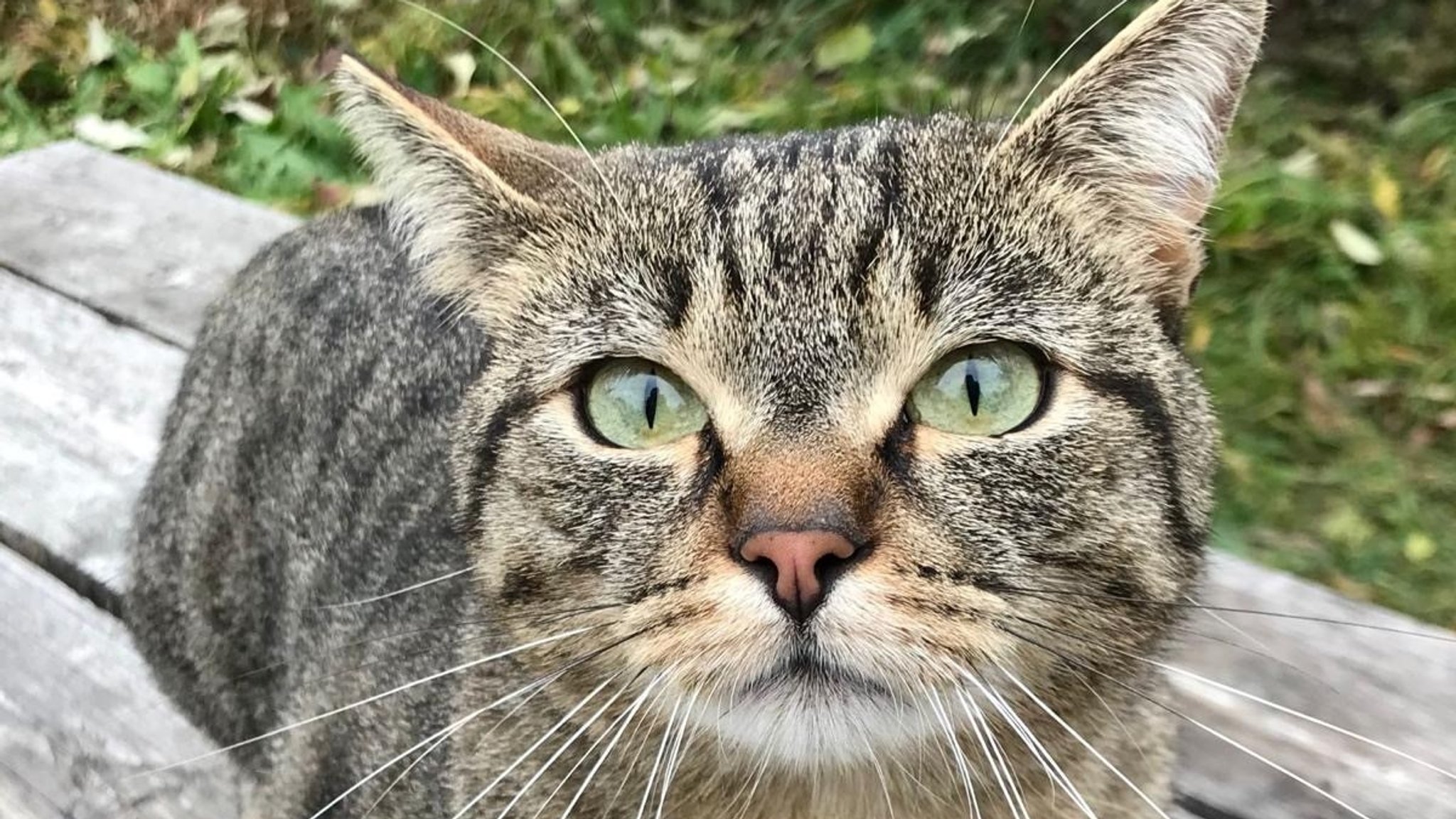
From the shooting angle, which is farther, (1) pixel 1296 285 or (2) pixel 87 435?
(1) pixel 1296 285

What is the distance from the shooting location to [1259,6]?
1096mm

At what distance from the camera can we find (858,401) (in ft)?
3.55

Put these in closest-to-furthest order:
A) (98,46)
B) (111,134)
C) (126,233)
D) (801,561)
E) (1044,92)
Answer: (801,561) → (1044,92) → (126,233) → (111,134) → (98,46)

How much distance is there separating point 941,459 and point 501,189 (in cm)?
52

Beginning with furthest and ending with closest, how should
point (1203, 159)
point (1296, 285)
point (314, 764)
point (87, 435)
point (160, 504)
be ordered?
point (1296, 285) < point (87, 435) < point (160, 504) < point (314, 764) < point (1203, 159)

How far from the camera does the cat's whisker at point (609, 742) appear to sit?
3.48 feet

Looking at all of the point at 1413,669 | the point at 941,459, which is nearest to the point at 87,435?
the point at 941,459

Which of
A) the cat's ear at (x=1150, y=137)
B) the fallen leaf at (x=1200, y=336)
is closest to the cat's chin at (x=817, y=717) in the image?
the cat's ear at (x=1150, y=137)

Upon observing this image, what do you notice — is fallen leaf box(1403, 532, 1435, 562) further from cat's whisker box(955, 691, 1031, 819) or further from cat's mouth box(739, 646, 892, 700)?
cat's mouth box(739, 646, 892, 700)

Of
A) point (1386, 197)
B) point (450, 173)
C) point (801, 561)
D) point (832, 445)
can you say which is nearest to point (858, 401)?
point (832, 445)

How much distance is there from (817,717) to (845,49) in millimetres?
2832

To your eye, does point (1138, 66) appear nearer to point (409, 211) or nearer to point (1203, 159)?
point (1203, 159)

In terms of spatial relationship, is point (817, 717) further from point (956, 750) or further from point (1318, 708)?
point (1318, 708)

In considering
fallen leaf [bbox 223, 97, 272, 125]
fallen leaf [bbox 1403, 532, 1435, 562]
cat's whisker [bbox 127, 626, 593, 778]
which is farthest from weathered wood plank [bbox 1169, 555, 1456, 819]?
fallen leaf [bbox 223, 97, 272, 125]
